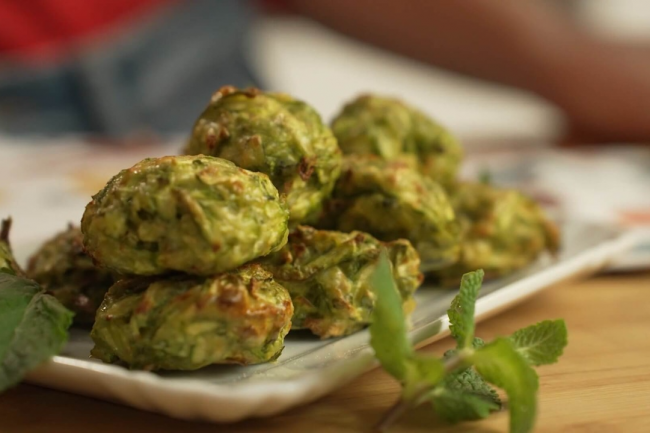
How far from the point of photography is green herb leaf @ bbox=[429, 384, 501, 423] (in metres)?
1.12

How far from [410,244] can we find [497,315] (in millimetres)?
339

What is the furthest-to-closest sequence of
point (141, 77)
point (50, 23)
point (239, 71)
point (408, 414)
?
point (239, 71)
point (141, 77)
point (50, 23)
point (408, 414)

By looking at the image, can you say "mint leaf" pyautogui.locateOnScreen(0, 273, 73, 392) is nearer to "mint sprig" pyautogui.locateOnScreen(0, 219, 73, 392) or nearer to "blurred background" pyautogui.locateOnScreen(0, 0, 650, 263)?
"mint sprig" pyautogui.locateOnScreen(0, 219, 73, 392)

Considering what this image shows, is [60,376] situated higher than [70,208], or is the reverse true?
[60,376]

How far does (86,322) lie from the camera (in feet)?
4.94

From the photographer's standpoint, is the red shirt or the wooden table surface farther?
the red shirt

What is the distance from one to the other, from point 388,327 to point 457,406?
163 millimetres

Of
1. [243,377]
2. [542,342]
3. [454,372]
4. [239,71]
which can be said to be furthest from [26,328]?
[239,71]

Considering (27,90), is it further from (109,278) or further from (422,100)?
(422,100)

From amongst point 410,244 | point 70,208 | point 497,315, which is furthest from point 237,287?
point 70,208

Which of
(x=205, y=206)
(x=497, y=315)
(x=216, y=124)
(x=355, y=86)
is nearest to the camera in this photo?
(x=205, y=206)

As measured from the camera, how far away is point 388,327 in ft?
3.58

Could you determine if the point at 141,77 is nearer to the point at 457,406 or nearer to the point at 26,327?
Answer: the point at 26,327

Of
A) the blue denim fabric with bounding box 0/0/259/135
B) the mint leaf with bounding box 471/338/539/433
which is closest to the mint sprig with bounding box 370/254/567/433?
the mint leaf with bounding box 471/338/539/433
